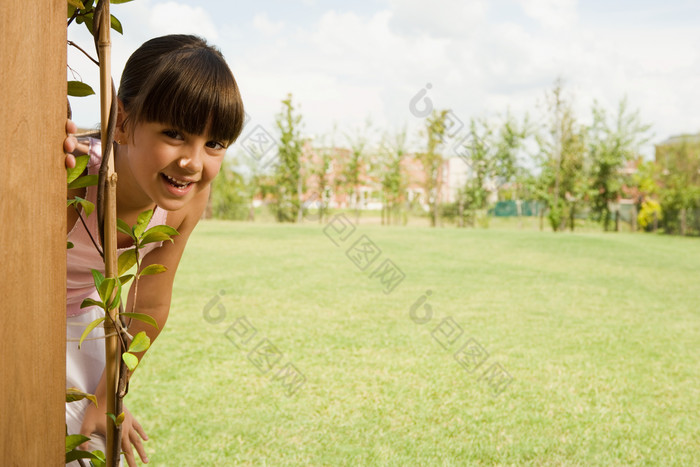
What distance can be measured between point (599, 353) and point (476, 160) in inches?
824

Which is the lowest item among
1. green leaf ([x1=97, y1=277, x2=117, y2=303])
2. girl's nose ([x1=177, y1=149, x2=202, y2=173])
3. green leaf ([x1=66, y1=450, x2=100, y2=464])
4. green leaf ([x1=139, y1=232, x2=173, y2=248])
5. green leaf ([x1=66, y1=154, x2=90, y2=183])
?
green leaf ([x1=66, y1=450, x2=100, y2=464])

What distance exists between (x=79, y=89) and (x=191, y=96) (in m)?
0.23

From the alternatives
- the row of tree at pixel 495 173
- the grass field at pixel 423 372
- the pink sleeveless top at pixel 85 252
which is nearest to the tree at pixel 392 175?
the row of tree at pixel 495 173

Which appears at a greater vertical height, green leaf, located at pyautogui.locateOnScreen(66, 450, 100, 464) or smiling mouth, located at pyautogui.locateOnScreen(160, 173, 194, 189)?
smiling mouth, located at pyautogui.locateOnScreen(160, 173, 194, 189)

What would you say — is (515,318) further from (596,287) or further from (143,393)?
A: (143,393)

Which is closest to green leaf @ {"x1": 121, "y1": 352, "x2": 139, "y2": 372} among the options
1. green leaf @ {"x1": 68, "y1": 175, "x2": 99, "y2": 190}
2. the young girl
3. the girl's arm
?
the young girl

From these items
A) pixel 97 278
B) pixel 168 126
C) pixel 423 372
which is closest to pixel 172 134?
pixel 168 126

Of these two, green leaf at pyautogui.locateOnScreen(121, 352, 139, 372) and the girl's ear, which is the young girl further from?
green leaf at pyautogui.locateOnScreen(121, 352, 139, 372)

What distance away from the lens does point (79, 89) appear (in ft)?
3.12

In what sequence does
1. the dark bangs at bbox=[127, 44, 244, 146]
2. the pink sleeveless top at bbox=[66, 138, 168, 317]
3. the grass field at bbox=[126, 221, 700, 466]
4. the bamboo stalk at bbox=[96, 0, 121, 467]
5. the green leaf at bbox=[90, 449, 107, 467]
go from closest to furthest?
the bamboo stalk at bbox=[96, 0, 121, 467], the green leaf at bbox=[90, 449, 107, 467], the dark bangs at bbox=[127, 44, 244, 146], the pink sleeveless top at bbox=[66, 138, 168, 317], the grass field at bbox=[126, 221, 700, 466]

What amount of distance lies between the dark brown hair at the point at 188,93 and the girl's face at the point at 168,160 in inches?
0.9

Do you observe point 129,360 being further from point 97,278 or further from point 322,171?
point 322,171

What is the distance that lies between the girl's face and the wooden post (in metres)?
0.38

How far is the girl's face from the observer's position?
117cm
